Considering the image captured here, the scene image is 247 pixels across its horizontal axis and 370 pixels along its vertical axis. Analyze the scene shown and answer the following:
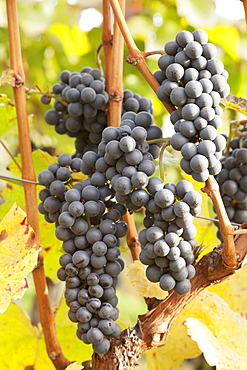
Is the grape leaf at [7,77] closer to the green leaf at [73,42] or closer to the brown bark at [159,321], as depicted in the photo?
the brown bark at [159,321]

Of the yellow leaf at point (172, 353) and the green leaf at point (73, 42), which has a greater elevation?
the green leaf at point (73, 42)

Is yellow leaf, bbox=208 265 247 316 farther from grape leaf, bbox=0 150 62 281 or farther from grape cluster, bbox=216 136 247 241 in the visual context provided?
grape leaf, bbox=0 150 62 281

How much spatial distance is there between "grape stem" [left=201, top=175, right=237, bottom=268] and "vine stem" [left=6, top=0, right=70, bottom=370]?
366 millimetres

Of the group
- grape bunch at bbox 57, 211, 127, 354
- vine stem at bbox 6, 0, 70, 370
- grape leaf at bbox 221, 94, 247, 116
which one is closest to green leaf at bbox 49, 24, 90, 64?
vine stem at bbox 6, 0, 70, 370

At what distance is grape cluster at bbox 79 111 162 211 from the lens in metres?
0.61

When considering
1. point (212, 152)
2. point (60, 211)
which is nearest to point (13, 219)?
point (60, 211)

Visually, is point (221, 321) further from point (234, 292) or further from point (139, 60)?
point (139, 60)

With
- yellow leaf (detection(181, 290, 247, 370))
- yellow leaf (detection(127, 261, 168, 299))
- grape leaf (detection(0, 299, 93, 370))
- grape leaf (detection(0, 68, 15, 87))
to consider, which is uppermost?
grape leaf (detection(0, 68, 15, 87))

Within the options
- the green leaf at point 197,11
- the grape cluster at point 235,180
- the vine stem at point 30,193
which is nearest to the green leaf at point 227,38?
the green leaf at point 197,11

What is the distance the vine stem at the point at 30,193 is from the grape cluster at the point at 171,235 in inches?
11.4

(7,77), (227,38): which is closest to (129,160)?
(7,77)

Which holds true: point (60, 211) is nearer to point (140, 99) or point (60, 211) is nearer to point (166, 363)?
point (140, 99)

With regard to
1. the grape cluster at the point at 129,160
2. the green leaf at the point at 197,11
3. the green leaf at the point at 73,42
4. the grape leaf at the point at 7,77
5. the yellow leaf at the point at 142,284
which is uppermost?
the green leaf at the point at 73,42

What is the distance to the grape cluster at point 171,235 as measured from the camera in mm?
598
